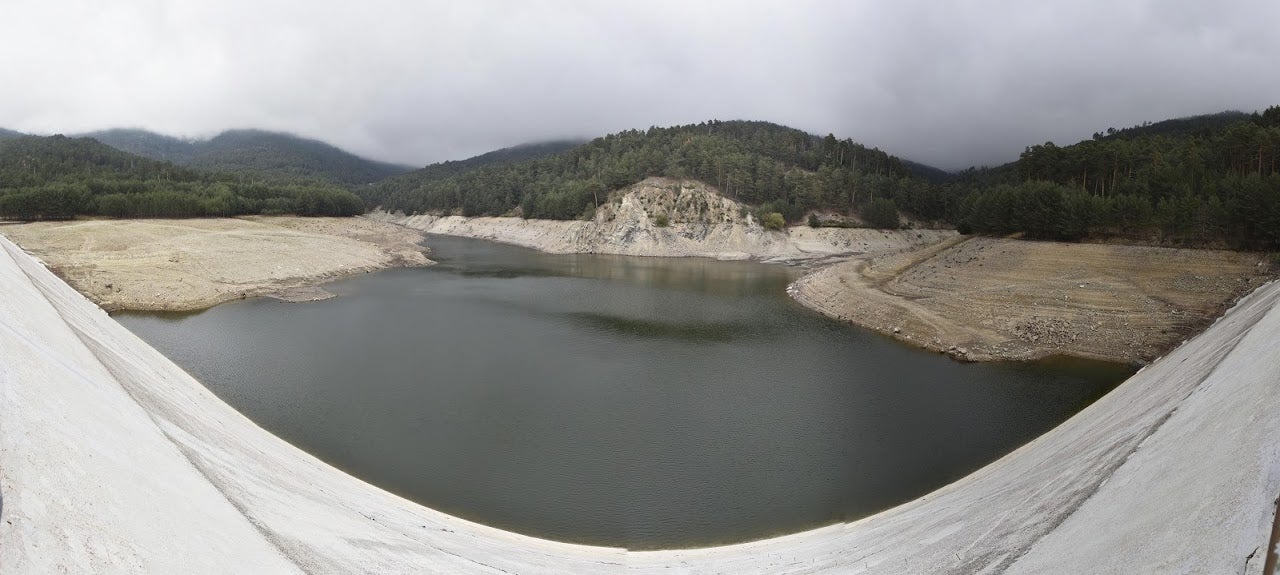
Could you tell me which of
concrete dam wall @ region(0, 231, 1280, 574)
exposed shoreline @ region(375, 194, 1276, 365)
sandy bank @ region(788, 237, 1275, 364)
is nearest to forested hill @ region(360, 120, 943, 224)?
exposed shoreline @ region(375, 194, 1276, 365)

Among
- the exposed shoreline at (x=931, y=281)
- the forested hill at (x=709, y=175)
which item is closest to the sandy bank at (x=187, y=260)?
the exposed shoreline at (x=931, y=281)

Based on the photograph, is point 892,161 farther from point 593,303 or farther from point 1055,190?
point 593,303

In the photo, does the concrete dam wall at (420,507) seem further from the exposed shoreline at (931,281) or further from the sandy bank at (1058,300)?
the exposed shoreline at (931,281)

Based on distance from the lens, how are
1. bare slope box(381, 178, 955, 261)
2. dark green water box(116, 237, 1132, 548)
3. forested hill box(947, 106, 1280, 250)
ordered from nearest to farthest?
1. dark green water box(116, 237, 1132, 548)
2. forested hill box(947, 106, 1280, 250)
3. bare slope box(381, 178, 955, 261)

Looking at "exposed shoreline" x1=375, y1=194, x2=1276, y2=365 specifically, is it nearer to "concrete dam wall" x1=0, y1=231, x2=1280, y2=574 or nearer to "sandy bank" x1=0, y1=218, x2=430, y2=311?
"concrete dam wall" x1=0, y1=231, x2=1280, y2=574

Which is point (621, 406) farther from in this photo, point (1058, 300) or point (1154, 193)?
point (1154, 193)

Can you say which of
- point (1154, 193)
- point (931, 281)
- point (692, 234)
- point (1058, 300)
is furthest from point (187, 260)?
point (1154, 193)
